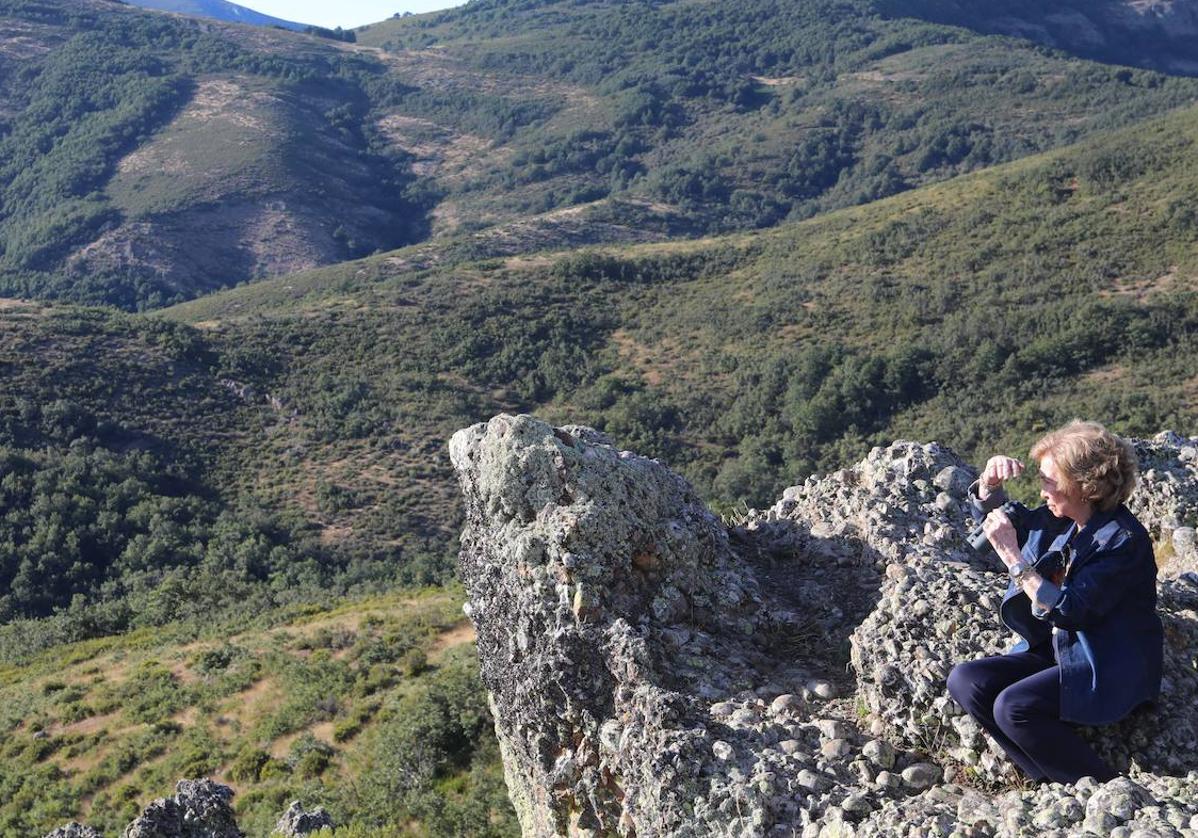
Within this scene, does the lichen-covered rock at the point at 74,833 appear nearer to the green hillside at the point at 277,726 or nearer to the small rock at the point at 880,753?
the green hillside at the point at 277,726

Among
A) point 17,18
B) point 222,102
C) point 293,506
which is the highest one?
point 17,18

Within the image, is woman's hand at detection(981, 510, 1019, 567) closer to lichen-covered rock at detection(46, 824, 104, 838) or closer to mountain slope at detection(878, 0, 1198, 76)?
lichen-covered rock at detection(46, 824, 104, 838)

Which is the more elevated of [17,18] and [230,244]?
[17,18]

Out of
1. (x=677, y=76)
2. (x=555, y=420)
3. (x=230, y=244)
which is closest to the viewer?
(x=555, y=420)

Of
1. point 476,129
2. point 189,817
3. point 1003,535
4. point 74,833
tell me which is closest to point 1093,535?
point 1003,535

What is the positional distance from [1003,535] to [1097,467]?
→ 52cm

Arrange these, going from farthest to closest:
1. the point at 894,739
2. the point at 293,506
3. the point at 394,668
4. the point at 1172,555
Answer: the point at 293,506
the point at 394,668
the point at 1172,555
the point at 894,739

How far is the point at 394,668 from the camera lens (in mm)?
17469

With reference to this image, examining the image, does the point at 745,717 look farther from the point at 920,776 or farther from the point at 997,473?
the point at 997,473

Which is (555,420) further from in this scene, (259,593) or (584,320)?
(259,593)

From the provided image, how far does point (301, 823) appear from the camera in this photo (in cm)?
961

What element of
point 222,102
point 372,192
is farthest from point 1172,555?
point 222,102

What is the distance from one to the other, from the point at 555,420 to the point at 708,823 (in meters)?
42.3

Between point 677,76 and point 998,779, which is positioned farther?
point 677,76
